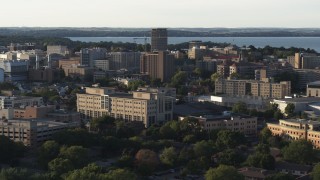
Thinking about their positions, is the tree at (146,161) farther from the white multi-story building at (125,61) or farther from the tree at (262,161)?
the white multi-story building at (125,61)

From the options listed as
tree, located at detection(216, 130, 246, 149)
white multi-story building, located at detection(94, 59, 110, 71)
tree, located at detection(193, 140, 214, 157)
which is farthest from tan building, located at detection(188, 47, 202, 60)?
tree, located at detection(193, 140, 214, 157)

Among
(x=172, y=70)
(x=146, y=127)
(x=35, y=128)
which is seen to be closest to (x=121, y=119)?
(x=146, y=127)

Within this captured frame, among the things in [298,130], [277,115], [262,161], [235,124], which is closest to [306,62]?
[277,115]

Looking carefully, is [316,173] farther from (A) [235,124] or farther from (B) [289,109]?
(B) [289,109]

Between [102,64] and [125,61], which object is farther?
[125,61]

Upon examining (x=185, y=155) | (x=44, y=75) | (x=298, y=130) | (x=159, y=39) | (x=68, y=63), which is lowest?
(x=185, y=155)

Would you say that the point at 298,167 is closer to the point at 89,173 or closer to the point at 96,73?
the point at 89,173
